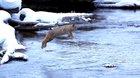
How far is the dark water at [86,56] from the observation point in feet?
42.9

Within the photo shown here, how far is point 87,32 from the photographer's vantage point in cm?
2047

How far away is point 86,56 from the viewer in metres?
15.3

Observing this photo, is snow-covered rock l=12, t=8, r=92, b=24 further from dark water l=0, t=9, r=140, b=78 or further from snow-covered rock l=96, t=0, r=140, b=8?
snow-covered rock l=96, t=0, r=140, b=8

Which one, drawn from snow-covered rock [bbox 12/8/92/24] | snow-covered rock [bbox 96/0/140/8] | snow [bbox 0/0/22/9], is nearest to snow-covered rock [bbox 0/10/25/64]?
snow-covered rock [bbox 12/8/92/24]

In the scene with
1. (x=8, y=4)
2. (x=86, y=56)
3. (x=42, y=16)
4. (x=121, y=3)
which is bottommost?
(x=121, y=3)

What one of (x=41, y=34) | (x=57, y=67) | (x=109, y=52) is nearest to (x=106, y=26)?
(x=41, y=34)

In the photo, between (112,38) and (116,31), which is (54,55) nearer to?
(112,38)

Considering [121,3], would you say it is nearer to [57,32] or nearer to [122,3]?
[122,3]

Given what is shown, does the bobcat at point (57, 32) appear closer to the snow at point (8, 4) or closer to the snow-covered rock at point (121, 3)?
the snow at point (8, 4)

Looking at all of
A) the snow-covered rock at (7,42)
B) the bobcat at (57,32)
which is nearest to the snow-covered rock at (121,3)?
the bobcat at (57,32)

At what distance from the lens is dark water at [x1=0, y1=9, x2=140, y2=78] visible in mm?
13062

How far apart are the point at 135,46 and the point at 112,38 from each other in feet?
6.76

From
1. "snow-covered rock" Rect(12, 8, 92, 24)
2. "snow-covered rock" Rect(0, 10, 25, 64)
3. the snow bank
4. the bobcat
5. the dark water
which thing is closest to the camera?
the dark water

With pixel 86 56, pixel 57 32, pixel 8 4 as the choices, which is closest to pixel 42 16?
pixel 8 4
